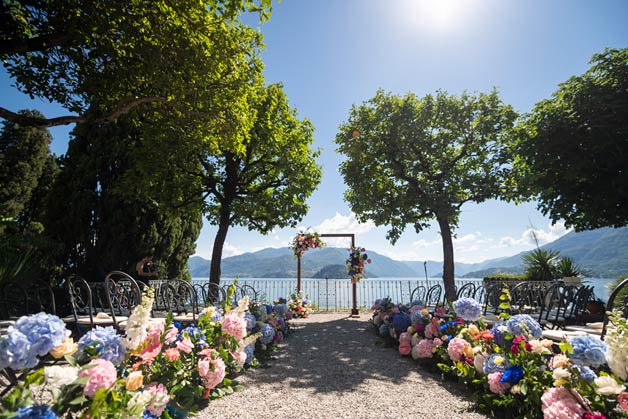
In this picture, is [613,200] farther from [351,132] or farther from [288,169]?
[288,169]

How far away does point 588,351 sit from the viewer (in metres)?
1.91

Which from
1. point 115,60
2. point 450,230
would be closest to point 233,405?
point 115,60

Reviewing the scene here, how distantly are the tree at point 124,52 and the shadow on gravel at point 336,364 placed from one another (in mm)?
5499

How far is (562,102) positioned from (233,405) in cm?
1242

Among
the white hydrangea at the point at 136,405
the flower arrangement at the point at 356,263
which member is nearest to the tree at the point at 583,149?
the flower arrangement at the point at 356,263

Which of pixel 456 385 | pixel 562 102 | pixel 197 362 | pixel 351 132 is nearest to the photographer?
pixel 197 362

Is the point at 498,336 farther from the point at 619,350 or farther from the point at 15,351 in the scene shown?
the point at 15,351

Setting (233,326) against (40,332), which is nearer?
(40,332)

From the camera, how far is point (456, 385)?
382 cm

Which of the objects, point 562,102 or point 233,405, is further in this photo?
point 562,102

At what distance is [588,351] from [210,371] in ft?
10.3

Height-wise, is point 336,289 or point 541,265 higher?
point 541,265

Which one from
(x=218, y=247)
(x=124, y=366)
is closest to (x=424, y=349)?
(x=124, y=366)

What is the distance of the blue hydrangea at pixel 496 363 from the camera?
2875 millimetres
